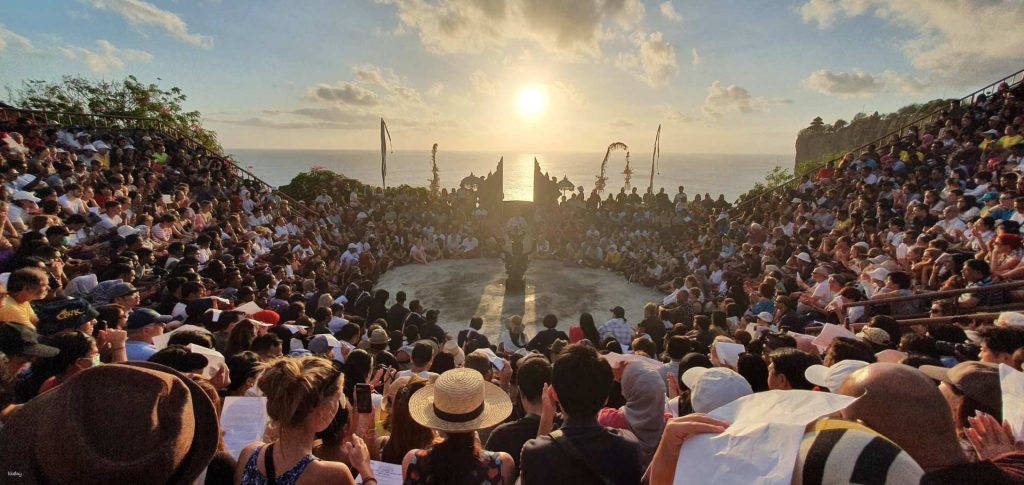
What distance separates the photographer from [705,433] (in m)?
1.63

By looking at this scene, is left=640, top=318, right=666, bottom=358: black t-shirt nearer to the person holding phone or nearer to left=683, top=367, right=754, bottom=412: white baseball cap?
left=683, top=367, right=754, bottom=412: white baseball cap

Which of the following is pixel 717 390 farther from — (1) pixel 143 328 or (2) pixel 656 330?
(2) pixel 656 330

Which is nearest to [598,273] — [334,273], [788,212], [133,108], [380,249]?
[788,212]

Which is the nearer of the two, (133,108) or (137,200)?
(137,200)

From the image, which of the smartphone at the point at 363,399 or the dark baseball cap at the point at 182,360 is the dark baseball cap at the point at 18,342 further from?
the smartphone at the point at 363,399

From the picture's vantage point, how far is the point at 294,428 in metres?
2.15

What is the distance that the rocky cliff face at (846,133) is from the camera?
40.5m

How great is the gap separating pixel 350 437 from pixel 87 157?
15284mm

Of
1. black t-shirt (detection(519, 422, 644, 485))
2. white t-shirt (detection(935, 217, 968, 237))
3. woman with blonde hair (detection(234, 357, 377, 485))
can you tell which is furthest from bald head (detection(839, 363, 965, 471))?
white t-shirt (detection(935, 217, 968, 237))

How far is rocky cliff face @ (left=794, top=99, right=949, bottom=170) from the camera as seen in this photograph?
4047 cm

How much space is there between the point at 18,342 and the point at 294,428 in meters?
2.25

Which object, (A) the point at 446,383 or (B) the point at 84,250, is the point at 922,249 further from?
(B) the point at 84,250

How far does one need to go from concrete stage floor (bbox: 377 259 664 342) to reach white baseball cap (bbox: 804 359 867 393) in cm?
820

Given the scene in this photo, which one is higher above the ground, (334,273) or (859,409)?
(859,409)
